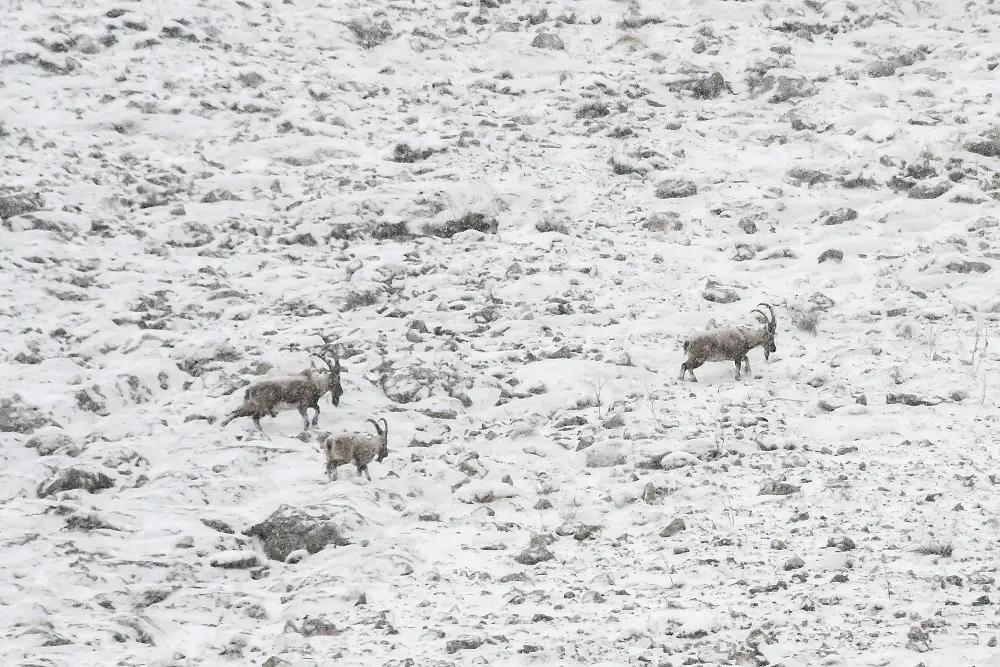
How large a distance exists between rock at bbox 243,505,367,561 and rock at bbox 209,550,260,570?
0.86ft

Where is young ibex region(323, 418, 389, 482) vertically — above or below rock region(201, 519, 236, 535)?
above

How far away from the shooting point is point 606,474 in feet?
29.2

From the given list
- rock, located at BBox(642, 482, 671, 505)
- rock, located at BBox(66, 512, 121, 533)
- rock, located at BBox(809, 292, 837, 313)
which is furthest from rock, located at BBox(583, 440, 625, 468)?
rock, located at BBox(66, 512, 121, 533)

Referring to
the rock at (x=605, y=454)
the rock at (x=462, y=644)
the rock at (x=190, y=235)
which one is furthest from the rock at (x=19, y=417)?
the rock at (x=462, y=644)

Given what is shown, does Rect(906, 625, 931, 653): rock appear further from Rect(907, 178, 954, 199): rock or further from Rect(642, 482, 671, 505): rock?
Rect(907, 178, 954, 199): rock

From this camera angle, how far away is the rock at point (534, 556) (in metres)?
7.39

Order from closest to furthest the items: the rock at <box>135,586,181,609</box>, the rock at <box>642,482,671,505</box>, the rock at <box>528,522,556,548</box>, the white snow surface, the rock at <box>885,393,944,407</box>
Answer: the white snow surface → the rock at <box>135,586,181,609</box> → the rock at <box>528,522,556,548</box> → the rock at <box>642,482,671,505</box> → the rock at <box>885,393,944,407</box>

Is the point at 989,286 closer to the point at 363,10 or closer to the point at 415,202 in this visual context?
the point at 415,202

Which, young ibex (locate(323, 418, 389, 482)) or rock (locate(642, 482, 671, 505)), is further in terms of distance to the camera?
young ibex (locate(323, 418, 389, 482))

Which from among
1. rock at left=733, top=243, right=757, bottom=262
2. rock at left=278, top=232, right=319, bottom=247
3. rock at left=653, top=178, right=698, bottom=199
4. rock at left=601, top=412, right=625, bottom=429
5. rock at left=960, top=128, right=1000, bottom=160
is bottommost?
rock at left=601, top=412, right=625, bottom=429

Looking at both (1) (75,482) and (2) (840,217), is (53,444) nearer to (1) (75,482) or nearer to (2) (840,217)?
(1) (75,482)

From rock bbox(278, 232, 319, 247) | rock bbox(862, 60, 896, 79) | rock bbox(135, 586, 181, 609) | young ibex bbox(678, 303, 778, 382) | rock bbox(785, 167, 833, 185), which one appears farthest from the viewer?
rock bbox(862, 60, 896, 79)

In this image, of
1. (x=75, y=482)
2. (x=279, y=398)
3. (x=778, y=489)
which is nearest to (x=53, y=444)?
(x=75, y=482)

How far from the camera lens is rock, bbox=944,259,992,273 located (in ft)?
39.8
